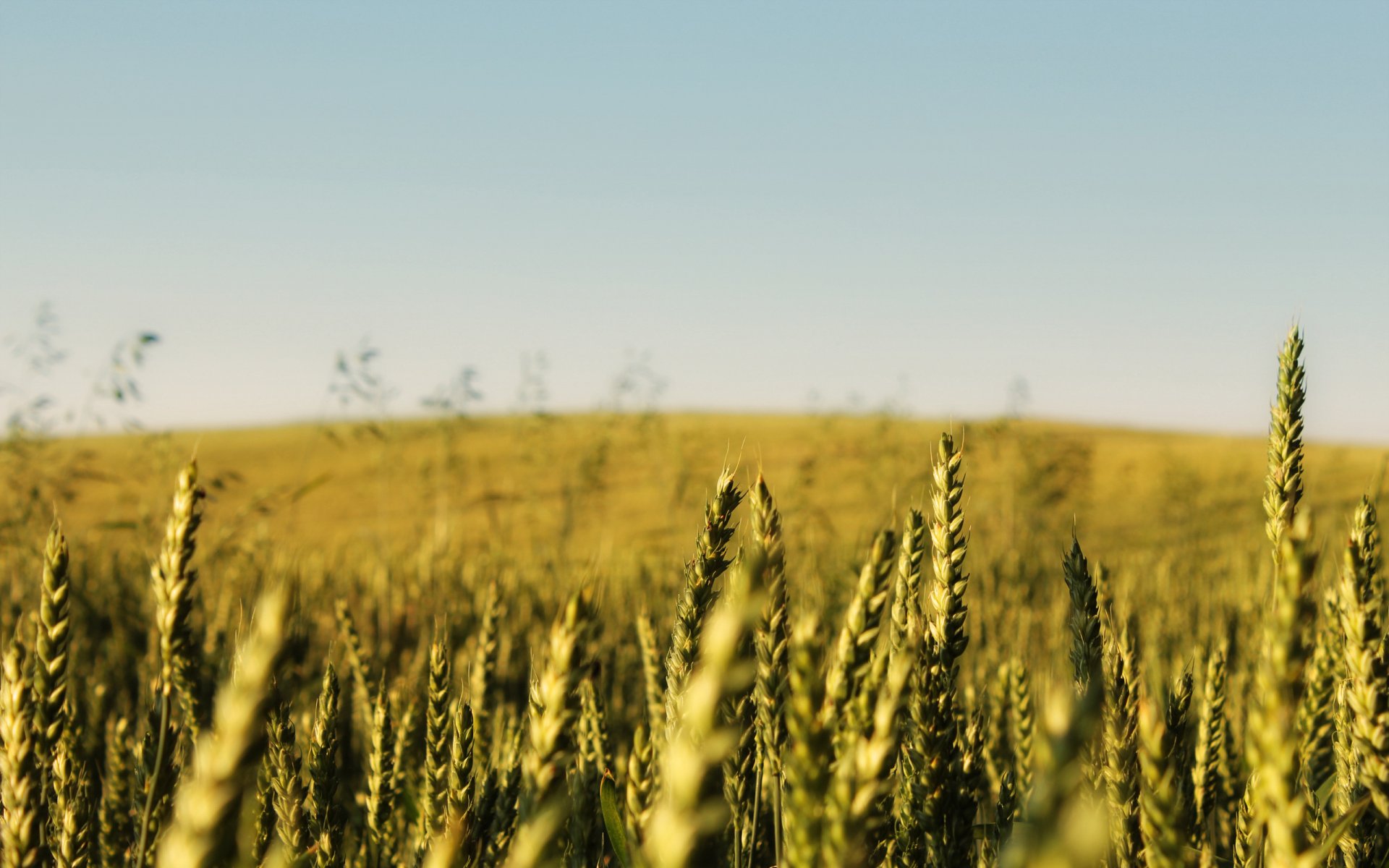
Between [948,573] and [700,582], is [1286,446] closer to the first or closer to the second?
[948,573]

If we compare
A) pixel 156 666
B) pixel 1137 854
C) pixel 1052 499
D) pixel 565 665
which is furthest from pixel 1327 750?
pixel 1052 499

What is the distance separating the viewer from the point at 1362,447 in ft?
143

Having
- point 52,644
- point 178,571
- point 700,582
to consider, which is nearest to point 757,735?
point 700,582

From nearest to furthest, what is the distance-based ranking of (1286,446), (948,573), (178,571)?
1. (178,571)
2. (948,573)
3. (1286,446)

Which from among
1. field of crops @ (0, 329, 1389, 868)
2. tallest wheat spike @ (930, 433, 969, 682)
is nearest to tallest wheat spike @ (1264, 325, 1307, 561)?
field of crops @ (0, 329, 1389, 868)

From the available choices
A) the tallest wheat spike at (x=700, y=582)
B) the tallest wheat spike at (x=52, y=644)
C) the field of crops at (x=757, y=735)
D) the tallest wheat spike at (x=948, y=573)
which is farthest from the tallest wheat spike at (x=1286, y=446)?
the tallest wheat spike at (x=52, y=644)

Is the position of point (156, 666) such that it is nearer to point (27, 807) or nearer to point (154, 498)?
point (154, 498)

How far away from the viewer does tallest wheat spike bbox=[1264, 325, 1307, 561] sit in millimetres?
1438

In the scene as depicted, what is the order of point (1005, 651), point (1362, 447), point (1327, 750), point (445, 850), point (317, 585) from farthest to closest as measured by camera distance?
point (1362, 447), point (317, 585), point (1005, 651), point (1327, 750), point (445, 850)

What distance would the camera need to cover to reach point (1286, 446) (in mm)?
1476

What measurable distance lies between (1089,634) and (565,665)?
0.80 meters

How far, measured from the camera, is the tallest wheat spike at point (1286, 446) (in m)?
1.44

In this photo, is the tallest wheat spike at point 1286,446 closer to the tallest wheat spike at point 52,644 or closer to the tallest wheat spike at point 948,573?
the tallest wheat spike at point 948,573

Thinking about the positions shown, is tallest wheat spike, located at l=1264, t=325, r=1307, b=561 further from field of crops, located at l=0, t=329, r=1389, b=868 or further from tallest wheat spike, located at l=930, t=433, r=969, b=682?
tallest wheat spike, located at l=930, t=433, r=969, b=682
